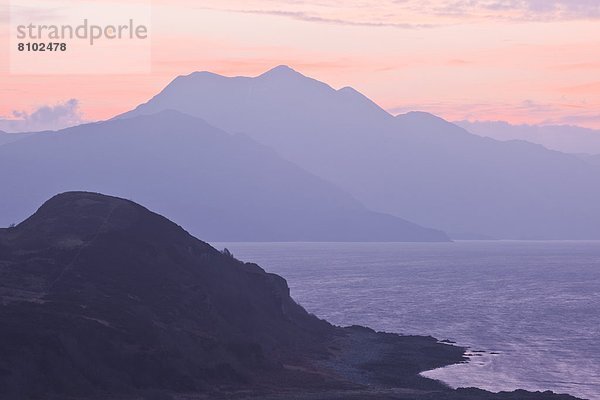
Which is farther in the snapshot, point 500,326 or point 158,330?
point 500,326

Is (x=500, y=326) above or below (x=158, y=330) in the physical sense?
below

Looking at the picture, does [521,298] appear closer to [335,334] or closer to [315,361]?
[335,334]

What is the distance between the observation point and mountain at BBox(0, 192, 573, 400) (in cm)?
7075

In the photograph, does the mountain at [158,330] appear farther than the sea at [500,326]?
No

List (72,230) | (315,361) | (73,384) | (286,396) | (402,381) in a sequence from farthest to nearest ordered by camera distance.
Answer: (72,230) < (315,361) < (402,381) < (286,396) < (73,384)

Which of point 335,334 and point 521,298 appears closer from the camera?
point 335,334

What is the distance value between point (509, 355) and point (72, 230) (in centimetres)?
4923

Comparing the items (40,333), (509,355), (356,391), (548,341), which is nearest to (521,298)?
(548,341)

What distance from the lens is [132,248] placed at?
340 feet

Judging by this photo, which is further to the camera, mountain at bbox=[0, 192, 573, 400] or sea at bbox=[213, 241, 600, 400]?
sea at bbox=[213, 241, 600, 400]

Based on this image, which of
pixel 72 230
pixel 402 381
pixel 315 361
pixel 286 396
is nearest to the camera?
pixel 286 396

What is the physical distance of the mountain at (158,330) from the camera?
70.8 m

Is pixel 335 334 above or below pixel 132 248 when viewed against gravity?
below

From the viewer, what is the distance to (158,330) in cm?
8400
